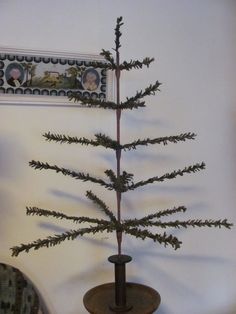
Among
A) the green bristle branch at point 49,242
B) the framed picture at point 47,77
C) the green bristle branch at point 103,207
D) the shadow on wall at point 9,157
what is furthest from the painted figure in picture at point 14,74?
the green bristle branch at point 49,242

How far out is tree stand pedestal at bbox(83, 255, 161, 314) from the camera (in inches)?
40.7

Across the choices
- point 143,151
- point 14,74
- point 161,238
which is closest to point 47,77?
point 14,74

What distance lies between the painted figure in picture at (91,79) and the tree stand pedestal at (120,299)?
77 cm

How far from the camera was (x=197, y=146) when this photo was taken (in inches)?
60.4

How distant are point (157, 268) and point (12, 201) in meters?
0.78

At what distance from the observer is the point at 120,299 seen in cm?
105

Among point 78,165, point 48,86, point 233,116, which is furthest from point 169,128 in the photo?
point 48,86

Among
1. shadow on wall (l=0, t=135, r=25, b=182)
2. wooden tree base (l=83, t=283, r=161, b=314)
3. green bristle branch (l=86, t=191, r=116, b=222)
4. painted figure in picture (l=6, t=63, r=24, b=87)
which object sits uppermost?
painted figure in picture (l=6, t=63, r=24, b=87)

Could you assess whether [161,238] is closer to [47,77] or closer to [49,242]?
[49,242]

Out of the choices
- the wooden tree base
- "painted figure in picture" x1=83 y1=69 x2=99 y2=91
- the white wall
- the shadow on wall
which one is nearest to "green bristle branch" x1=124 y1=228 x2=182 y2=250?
the wooden tree base

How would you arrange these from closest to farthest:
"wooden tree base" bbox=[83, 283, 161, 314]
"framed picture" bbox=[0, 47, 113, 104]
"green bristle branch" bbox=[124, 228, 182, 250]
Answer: "green bristle branch" bbox=[124, 228, 182, 250], "wooden tree base" bbox=[83, 283, 161, 314], "framed picture" bbox=[0, 47, 113, 104]

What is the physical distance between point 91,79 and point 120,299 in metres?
0.95

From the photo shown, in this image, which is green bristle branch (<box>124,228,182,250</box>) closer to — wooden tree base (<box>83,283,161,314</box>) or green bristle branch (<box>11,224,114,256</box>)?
green bristle branch (<box>11,224,114,256</box>)

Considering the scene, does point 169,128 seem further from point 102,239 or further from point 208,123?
point 102,239
